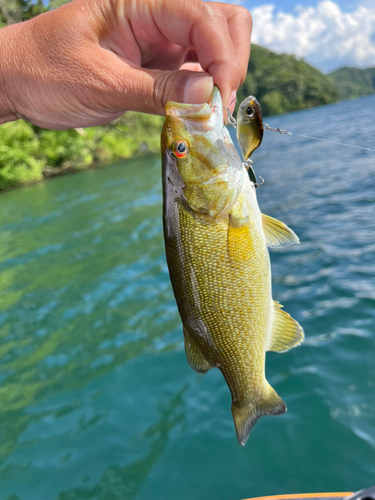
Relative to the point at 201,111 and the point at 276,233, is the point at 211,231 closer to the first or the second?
the point at 276,233

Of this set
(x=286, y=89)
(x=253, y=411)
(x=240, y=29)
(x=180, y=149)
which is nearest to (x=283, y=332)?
(x=253, y=411)

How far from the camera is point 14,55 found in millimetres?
2738

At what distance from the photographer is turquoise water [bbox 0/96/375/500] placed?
354 cm

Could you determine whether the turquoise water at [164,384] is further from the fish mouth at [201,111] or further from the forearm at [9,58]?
the forearm at [9,58]

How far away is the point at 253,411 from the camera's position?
8.03ft

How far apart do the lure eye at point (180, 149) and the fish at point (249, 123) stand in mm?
387

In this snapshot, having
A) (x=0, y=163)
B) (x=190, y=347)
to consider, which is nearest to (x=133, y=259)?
(x=190, y=347)

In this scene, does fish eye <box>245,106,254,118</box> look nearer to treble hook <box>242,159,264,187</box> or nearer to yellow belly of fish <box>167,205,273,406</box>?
treble hook <box>242,159,264,187</box>

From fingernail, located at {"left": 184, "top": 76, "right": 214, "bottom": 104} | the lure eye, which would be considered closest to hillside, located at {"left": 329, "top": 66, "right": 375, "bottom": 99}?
fingernail, located at {"left": 184, "top": 76, "right": 214, "bottom": 104}

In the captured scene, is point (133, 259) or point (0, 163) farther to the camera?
point (0, 163)

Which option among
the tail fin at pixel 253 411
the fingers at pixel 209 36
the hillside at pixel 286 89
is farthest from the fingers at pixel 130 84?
the hillside at pixel 286 89

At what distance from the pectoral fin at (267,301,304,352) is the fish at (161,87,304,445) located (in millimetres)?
289

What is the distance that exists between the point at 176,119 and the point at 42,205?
18.6 meters

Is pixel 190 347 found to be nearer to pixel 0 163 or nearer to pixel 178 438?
pixel 178 438
